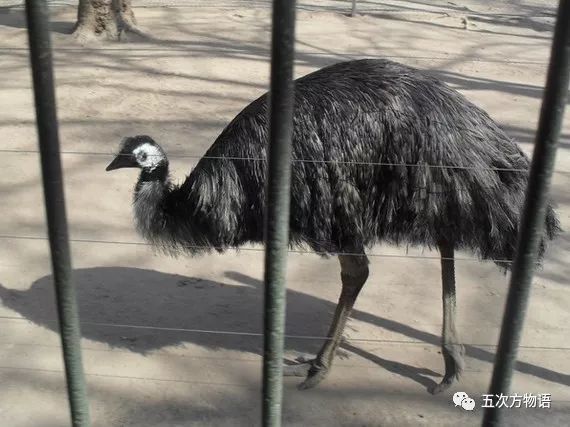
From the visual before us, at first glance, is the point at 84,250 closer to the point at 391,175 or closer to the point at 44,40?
the point at 391,175

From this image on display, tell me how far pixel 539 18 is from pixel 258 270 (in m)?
7.40

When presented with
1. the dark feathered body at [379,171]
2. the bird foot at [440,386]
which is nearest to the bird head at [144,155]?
the dark feathered body at [379,171]

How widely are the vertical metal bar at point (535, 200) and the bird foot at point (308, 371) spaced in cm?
188

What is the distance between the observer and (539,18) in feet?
33.6

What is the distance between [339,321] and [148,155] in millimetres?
1018

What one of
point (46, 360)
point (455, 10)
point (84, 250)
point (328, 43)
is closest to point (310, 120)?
point (46, 360)

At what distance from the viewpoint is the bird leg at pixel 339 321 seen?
3.30 meters

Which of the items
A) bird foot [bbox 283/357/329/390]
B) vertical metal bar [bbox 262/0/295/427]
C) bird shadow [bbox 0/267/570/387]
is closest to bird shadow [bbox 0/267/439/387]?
bird shadow [bbox 0/267/570/387]

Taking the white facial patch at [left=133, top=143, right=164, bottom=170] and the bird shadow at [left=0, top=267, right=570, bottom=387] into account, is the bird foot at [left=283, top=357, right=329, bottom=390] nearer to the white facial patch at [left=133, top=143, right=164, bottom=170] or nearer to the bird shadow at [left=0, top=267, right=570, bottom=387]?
the bird shadow at [left=0, top=267, right=570, bottom=387]

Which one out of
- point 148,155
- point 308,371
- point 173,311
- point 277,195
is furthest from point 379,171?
point 277,195

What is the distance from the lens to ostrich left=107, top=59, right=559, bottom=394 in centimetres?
302

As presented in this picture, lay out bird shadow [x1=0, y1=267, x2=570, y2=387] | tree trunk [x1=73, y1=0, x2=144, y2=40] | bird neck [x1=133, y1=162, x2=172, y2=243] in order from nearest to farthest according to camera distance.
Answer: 1. bird neck [x1=133, y1=162, x2=172, y2=243]
2. bird shadow [x1=0, y1=267, x2=570, y2=387]
3. tree trunk [x1=73, y1=0, x2=144, y2=40]

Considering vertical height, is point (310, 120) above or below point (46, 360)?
above

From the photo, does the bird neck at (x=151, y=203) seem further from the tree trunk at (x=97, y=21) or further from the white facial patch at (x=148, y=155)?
the tree trunk at (x=97, y=21)
